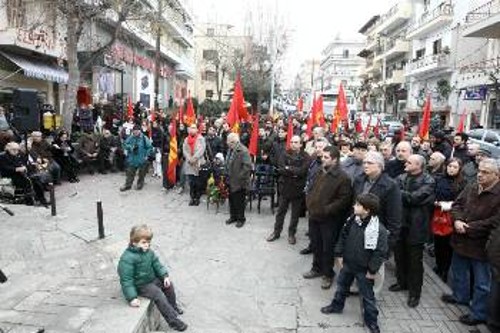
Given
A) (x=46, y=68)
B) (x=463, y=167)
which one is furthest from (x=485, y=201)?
(x=46, y=68)

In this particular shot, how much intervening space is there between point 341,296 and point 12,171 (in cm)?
731

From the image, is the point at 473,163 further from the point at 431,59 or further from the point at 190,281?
the point at 431,59

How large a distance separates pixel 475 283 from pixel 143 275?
3814mm

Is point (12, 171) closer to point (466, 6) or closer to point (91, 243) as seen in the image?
point (91, 243)

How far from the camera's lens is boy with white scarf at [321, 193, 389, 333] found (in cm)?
548

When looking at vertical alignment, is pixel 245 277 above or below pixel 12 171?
below

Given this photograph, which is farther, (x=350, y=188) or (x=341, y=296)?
(x=350, y=188)

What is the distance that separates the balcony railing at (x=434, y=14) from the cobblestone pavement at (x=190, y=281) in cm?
3237

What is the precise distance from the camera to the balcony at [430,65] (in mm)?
36125

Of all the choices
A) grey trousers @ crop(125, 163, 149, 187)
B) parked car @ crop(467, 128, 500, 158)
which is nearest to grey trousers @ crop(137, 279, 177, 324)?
grey trousers @ crop(125, 163, 149, 187)

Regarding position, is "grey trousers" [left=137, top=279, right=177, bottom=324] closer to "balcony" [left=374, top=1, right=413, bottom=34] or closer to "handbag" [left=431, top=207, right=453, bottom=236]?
"handbag" [left=431, top=207, right=453, bottom=236]

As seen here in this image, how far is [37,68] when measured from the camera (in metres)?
19.8

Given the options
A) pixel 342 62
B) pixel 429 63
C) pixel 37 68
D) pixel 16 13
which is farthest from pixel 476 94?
pixel 342 62

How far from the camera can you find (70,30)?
15812mm
